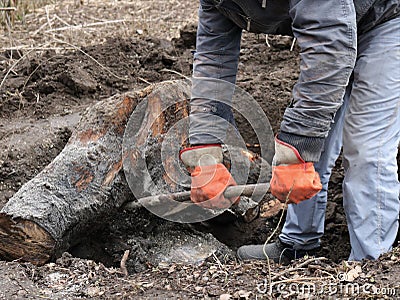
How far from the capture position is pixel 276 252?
354cm

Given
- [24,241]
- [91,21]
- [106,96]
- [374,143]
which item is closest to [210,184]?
[374,143]

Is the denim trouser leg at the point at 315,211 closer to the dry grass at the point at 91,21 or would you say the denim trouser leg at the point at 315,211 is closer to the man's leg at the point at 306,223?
the man's leg at the point at 306,223

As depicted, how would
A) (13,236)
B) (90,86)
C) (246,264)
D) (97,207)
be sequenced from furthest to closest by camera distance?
1. (90,86)
2. (97,207)
3. (13,236)
4. (246,264)

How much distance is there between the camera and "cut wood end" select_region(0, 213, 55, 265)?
9.48 feet

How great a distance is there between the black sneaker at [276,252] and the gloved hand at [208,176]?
1.43 ft

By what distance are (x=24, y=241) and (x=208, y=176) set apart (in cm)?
85

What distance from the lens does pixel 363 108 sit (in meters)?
2.93

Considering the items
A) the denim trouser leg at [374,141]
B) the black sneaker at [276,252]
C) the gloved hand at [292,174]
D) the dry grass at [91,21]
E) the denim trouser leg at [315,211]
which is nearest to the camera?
the gloved hand at [292,174]

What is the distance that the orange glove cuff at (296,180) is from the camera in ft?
8.84

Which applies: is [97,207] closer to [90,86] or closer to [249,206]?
[249,206]

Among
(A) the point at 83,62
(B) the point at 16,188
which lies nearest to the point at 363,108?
(B) the point at 16,188

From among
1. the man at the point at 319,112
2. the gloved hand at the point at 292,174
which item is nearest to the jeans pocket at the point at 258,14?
the man at the point at 319,112

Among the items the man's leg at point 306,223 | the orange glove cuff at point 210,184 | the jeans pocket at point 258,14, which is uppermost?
the jeans pocket at point 258,14

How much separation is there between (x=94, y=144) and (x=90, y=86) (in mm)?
1546
